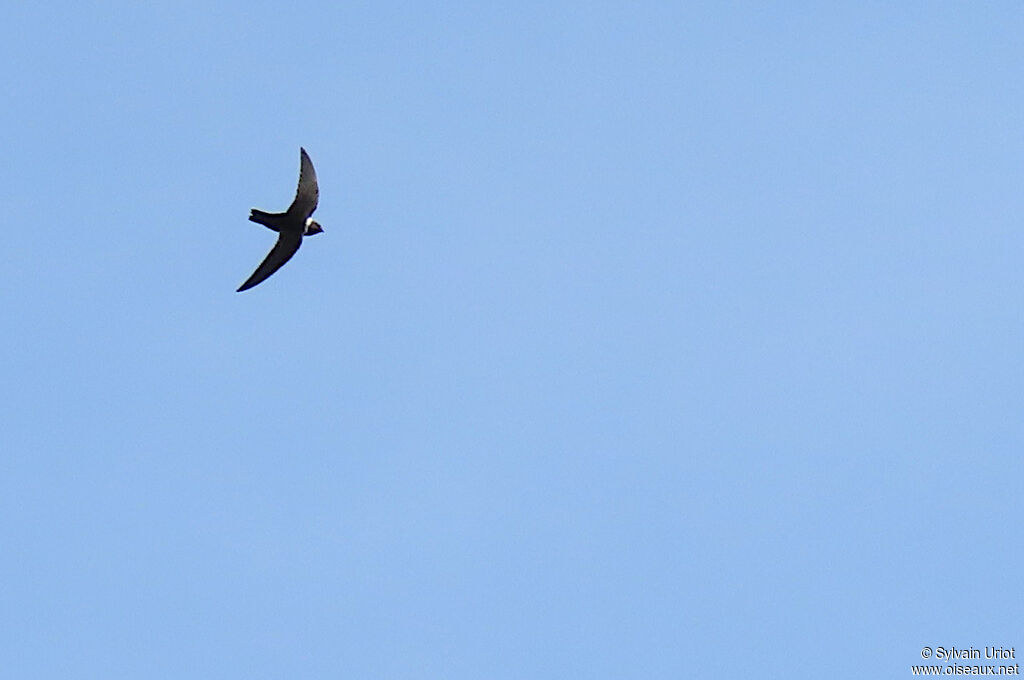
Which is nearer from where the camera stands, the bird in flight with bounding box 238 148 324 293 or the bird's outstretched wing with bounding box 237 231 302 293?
the bird in flight with bounding box 238 148 324 293

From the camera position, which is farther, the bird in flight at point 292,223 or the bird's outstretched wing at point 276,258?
the bird's outstretched wing at point 276,258

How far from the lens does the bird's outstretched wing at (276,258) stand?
29.9 m

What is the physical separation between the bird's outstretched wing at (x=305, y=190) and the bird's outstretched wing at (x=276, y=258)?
0.79 metres

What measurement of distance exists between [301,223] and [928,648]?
15192mm

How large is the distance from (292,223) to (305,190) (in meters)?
0.83

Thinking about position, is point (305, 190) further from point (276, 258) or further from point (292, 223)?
point (276, 258)

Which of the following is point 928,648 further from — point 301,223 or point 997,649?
point 301,223

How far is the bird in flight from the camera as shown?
28984 mm

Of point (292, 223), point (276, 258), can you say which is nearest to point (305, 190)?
point (292, 223)

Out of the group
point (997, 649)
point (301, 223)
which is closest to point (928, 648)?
point (997, 649)

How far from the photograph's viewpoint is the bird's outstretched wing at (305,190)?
94.8ft

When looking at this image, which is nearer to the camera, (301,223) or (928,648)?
(928,648)

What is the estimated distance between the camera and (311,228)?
29625mm

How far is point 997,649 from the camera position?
2433cm
